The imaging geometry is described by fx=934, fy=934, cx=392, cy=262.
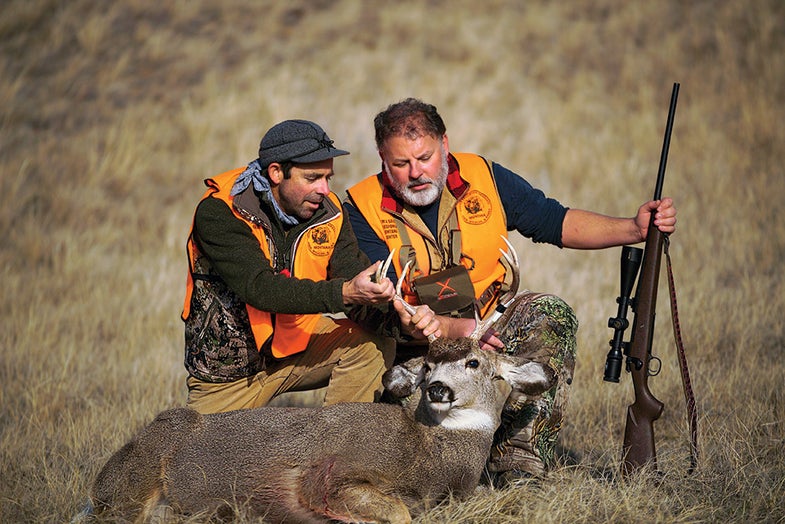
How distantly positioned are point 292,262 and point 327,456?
137 cm

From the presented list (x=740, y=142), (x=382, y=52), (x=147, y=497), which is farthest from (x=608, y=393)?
(x=382, y=52)

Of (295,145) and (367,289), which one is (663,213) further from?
(295,145)

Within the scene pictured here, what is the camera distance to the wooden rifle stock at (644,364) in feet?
18.5

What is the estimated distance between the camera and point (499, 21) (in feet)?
66.4

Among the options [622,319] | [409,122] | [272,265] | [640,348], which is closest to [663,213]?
[622,319]

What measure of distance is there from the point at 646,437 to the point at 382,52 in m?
14.2

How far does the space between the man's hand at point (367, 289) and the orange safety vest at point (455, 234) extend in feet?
3.08

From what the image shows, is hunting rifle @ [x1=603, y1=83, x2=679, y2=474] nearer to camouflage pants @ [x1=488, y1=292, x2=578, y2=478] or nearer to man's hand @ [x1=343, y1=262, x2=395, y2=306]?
camouflage pants @ [x1=488, y1=292, x2=578, y2=478]

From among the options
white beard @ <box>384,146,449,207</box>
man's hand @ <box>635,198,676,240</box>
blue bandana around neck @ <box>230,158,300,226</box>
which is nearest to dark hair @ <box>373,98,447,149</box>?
white beard @ <box>384,146,449,207</box>

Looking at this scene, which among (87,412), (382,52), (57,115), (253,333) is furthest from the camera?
(382,52)

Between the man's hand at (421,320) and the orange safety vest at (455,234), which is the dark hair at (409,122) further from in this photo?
the man's hand at (421,320)

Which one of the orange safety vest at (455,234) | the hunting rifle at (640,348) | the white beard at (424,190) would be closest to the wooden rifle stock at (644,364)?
the hunting rifle at (640,348)

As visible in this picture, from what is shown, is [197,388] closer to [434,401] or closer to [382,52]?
[434,401]

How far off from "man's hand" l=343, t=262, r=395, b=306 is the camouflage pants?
1126 mm
